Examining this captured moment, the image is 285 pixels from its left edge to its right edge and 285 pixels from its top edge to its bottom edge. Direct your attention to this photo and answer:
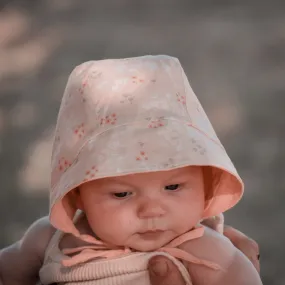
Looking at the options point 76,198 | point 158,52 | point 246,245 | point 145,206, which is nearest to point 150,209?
point 145,206

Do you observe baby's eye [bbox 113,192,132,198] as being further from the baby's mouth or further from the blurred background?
the blurred background

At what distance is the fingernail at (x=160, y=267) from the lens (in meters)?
0.76

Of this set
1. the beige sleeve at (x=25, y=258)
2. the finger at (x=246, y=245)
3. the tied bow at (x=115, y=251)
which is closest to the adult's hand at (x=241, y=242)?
the finger at (x=246, y=245)

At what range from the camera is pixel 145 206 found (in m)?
0.76

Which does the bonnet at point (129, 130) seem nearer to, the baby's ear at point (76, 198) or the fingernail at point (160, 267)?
the baby's ear at point (76, 198)

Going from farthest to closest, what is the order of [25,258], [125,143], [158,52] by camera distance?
[158,52], [25,258], [125,143]

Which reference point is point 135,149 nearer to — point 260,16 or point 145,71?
point 145,71

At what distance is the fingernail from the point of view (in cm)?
76

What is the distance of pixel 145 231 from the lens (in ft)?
2.55

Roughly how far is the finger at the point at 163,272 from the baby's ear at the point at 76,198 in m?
0.14

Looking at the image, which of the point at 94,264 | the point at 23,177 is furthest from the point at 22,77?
the point at 94,264

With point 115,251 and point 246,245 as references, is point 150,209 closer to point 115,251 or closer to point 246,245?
point 115,251

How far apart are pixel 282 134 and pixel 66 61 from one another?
0.48 meters

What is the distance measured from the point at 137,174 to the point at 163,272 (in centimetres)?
12
